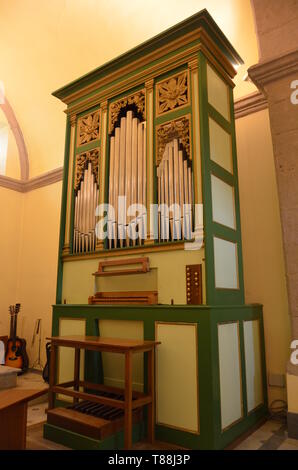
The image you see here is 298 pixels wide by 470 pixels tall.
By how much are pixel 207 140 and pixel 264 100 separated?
4.46 feet

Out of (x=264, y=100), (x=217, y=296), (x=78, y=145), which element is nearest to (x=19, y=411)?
(x=217, y=296)

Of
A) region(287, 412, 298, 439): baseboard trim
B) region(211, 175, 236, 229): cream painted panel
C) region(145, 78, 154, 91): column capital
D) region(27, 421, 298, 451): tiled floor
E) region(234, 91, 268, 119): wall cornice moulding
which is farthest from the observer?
region(234, 91, 268, 119): wall cornice moulding

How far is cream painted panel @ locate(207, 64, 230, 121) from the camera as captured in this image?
3691mm

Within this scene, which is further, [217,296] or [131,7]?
[131,7]

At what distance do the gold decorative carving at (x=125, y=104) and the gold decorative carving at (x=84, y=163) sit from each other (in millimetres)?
358

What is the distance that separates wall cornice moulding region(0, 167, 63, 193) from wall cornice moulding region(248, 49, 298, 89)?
3.95 m

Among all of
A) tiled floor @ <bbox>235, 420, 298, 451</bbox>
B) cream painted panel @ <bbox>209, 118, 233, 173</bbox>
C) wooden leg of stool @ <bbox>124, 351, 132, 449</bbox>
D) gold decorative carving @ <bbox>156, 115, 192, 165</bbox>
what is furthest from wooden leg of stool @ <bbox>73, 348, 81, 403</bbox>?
cream painted panel @ <bbox>209, 118, 233, 173</bbox>

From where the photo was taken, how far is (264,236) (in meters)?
4.14

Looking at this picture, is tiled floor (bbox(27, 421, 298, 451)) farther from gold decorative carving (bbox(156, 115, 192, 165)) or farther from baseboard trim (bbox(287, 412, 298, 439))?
gold decorative carving (bbox(156, 115, 192, 165))

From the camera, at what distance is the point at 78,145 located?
459cm

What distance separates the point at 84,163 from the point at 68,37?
2.63 metres

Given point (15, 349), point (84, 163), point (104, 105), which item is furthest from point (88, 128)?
point (15, 349)

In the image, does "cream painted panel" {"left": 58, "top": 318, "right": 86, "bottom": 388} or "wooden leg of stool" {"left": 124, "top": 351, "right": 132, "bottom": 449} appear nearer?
"wooden leg of stool" {"left": 124, "top": 351, "right": 132, "bottom": 449}
